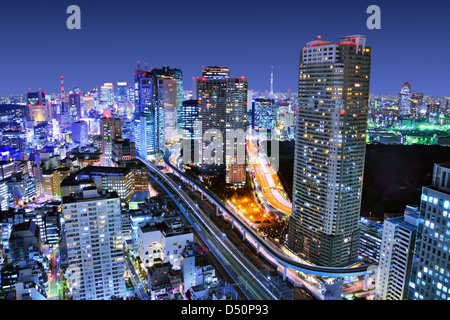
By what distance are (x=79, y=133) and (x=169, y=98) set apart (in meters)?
7.52

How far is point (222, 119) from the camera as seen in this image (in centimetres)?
1827

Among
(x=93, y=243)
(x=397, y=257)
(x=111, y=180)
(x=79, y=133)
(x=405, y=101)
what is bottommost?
(x=397, y=257)

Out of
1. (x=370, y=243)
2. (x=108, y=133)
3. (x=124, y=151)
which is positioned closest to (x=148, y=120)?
(x=108, y=133)

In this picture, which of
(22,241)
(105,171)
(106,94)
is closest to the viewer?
(22,241)

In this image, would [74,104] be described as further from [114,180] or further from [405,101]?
[405,101]

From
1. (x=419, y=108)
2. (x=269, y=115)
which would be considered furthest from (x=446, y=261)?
(x=419, y=108)

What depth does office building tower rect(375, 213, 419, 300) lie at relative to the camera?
6793 mm

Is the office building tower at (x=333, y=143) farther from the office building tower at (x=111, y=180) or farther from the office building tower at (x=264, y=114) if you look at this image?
the office building tower at (x=264, y=114)

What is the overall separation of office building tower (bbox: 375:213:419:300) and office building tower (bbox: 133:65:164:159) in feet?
58.6

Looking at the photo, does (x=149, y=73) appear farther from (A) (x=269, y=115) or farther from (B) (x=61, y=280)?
(B) (x=61, y=280)

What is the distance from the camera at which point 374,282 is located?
26.5ft

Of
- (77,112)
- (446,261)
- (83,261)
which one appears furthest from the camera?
(77,112)

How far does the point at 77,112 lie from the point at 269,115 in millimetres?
19620

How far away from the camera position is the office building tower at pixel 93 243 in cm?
706
